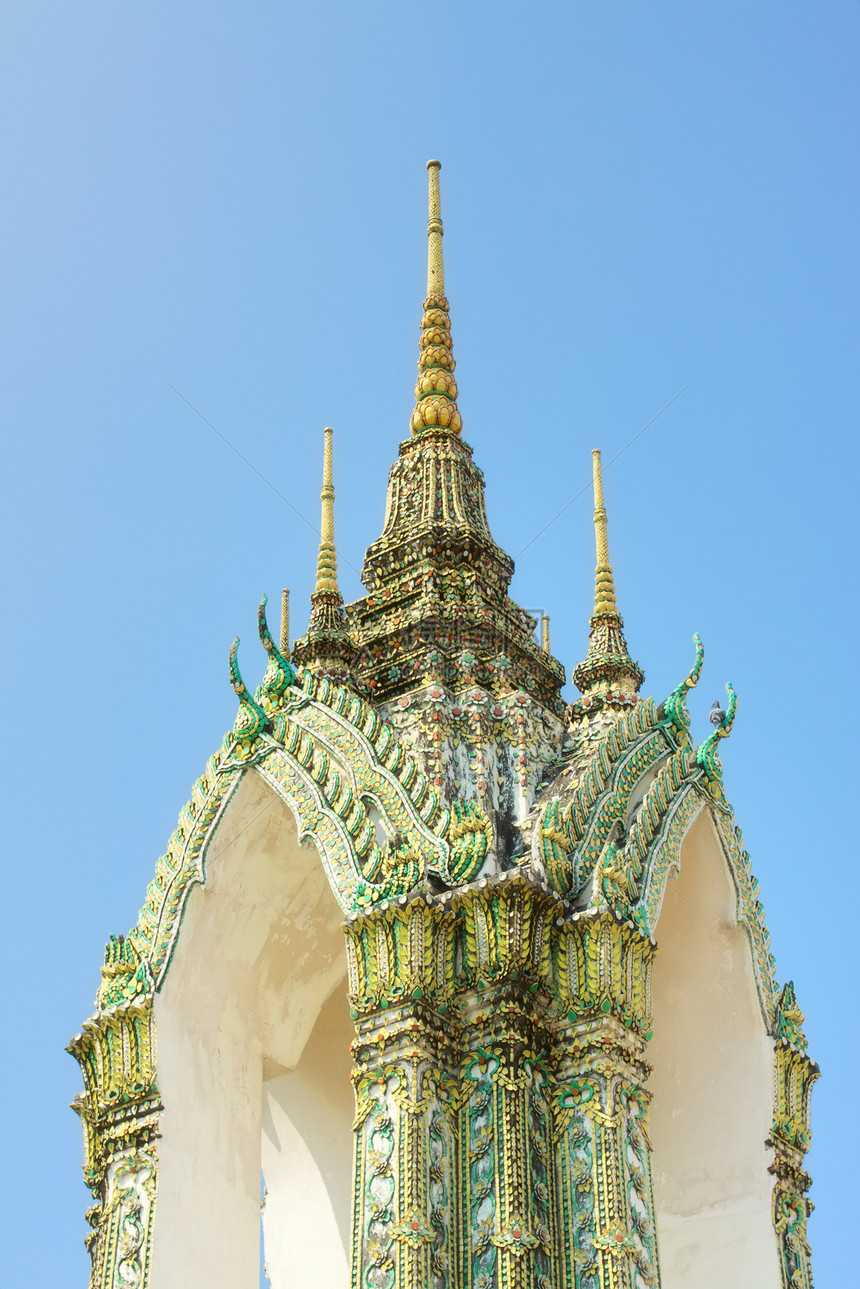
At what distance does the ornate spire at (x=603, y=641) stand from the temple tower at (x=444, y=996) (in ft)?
5.05

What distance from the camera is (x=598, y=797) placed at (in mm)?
13203

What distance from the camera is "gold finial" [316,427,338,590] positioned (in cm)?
1587

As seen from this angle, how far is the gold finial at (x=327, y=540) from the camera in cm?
1587

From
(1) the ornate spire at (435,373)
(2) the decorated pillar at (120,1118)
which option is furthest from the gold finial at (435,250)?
(2) the decorated pillar at (120,1118)

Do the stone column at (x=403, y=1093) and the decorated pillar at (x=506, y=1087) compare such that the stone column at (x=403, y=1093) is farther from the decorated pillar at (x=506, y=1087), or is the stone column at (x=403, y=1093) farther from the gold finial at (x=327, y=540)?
the gold finial at (x=327, y=540)

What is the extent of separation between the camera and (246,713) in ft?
45.4

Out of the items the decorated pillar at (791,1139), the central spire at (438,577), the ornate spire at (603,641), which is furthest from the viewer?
the ornate spire at (603,641)

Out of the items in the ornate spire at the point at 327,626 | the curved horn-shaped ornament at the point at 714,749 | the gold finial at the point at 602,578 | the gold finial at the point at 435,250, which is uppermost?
the gold finial at the point at 435,250

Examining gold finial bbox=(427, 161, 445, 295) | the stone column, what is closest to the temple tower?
the stone column

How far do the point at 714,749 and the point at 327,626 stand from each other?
317cm

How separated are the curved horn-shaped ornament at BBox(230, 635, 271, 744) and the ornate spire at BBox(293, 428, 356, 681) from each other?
1.01 meters

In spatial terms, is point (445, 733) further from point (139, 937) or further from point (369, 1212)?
point (369, 1212)

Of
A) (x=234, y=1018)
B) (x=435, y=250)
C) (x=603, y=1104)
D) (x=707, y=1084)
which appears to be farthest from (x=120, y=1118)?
(x=435, y=250)

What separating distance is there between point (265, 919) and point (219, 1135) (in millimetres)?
1501
